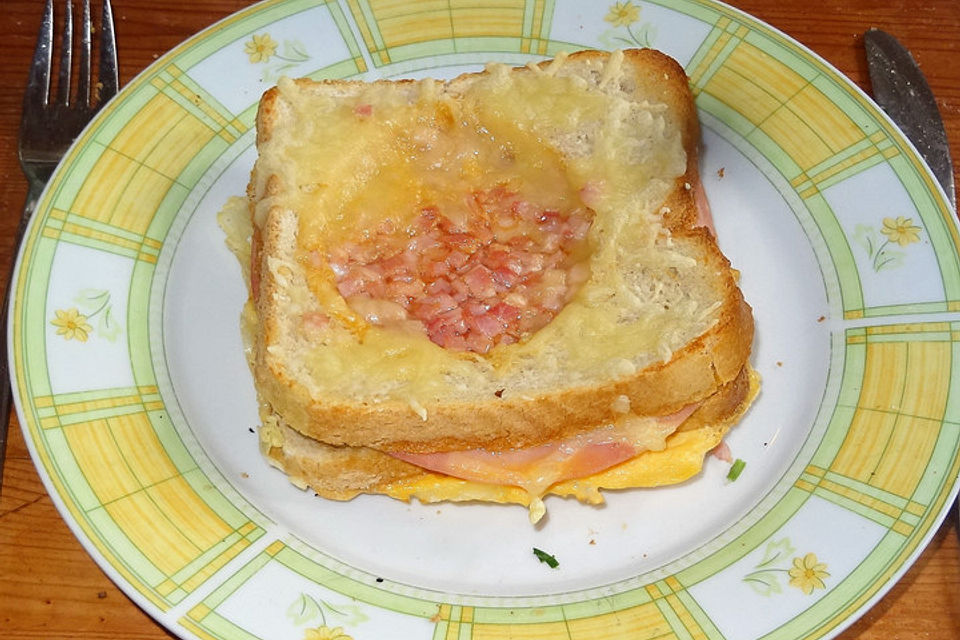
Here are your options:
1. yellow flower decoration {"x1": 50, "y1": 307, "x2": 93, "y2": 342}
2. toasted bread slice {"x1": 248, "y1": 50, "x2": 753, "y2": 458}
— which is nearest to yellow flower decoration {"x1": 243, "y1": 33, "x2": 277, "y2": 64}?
toasted bread slice {"x1": 248, "y1": 50, "x2": 753, "y2": 458}

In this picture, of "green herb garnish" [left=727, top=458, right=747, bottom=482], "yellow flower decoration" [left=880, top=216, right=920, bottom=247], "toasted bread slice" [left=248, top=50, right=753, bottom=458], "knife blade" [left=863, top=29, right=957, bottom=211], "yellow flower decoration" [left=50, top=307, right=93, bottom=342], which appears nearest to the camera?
"toasted bread slice" [left=248, top=50, right=753, bottom=458]

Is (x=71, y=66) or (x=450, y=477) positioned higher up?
(x=71, y=66)

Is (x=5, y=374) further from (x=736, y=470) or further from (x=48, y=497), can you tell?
(x=736, y=470)

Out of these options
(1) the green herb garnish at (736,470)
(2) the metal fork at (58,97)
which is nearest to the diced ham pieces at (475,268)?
(1) the green herb garnish at (736,470)

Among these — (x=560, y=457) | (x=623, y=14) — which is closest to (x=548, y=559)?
(x=560, y=457)

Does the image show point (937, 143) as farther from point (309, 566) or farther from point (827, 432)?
point (309, 566)

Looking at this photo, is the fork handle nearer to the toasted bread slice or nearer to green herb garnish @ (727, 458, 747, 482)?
the toasted bread slice

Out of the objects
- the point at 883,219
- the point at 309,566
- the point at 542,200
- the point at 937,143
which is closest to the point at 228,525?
the point at 309,566
